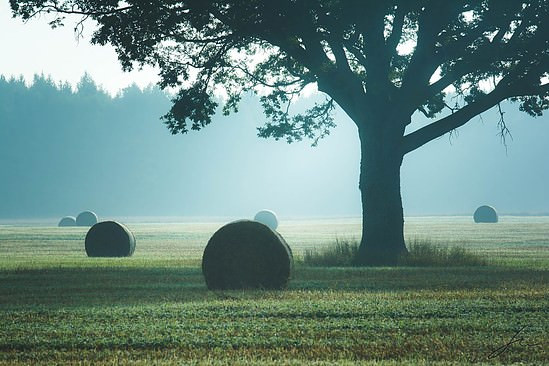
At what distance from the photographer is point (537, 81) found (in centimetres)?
3183

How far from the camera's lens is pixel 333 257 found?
31641 mm

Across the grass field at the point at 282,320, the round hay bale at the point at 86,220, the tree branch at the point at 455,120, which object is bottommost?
the grass field at the point at 282,320

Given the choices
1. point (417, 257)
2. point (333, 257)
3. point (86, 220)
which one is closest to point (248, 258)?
point (333, 257)

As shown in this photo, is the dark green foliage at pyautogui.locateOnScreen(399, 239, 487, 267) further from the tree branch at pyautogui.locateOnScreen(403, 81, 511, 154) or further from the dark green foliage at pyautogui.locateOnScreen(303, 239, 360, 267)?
the tree branch at pyautogui.locateOnScreen(403, 81, 511, 154)

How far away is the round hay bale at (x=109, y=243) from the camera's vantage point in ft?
129

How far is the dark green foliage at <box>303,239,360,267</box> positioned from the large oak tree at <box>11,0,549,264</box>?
520 millimetres

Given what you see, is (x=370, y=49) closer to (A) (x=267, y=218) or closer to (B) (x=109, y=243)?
(B) (x=109, y=243)

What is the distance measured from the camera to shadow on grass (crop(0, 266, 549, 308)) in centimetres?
1964

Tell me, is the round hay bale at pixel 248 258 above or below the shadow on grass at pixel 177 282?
above

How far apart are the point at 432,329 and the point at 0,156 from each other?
7197 inches

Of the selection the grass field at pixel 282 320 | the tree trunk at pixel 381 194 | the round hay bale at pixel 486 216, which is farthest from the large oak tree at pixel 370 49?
the round hay bale at pixel 486 216

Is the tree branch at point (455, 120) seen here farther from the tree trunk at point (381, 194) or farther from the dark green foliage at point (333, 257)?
the dark green foliage at point (333, 257)

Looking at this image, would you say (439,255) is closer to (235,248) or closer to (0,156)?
(235,248)

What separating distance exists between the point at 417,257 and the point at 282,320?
15562 millimetres
